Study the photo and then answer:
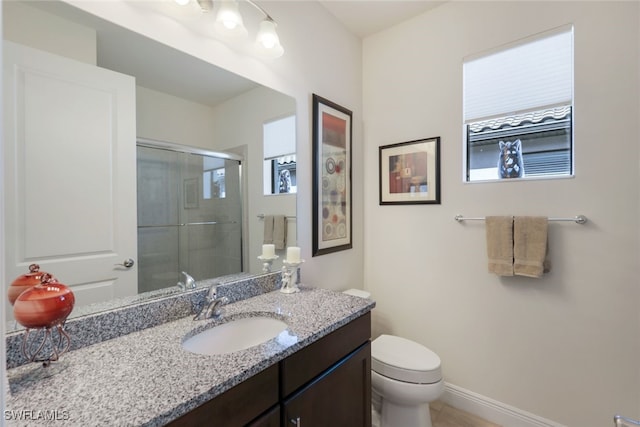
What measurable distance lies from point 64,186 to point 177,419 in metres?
0.81

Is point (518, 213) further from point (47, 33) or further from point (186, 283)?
point (47, 33)

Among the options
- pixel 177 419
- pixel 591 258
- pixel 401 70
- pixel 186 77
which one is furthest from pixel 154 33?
pixel 591 258

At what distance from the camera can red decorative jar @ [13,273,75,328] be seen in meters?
0.76

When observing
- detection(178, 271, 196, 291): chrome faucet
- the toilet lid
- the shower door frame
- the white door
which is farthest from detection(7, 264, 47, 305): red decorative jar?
the toilet lid

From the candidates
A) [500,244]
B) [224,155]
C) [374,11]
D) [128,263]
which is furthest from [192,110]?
[500,244]

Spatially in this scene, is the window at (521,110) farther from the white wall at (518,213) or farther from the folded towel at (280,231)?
the folded towel at (280,231)

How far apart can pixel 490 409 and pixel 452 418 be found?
235 mm

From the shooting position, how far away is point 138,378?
0.78 metres

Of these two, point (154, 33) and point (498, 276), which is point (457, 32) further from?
point (154, 33)

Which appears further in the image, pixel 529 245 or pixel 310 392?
pixel 529 245

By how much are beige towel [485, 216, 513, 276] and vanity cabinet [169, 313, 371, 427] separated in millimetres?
888

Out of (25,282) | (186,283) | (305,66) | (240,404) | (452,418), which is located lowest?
(452,418)

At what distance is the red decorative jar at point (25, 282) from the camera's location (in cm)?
86

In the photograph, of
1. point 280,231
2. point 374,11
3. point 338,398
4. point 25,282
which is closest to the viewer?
point 25,282
